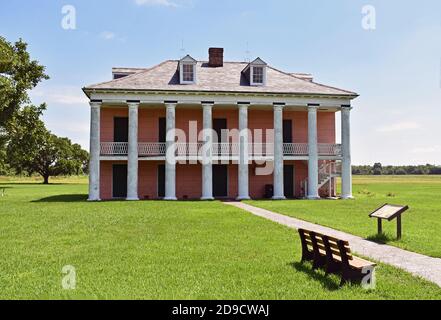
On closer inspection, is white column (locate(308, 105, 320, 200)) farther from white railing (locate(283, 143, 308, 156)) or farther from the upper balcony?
white railing (locate(283, 143, 308, 156))

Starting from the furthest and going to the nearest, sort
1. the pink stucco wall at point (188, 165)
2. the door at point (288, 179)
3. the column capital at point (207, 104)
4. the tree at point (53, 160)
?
the tree at point (53, 160) → the door at point (288, 179) → the pink stucco wall at point (188, 165) → the column capital at point (207, 104)

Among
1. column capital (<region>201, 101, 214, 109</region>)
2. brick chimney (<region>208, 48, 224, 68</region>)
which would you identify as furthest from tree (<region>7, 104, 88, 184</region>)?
column capital (<region>201, 101, 214, 109</region>)

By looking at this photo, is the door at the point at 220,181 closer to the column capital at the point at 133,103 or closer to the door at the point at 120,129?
the door at the point at 120,129

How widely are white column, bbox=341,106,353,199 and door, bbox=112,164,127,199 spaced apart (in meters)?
15.3

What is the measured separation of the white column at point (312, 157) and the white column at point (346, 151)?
6.63 feet

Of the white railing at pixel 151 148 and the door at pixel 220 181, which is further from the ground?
the white railing at pixel 151 148

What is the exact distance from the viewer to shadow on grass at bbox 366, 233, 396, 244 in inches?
476

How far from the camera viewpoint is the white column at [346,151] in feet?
102

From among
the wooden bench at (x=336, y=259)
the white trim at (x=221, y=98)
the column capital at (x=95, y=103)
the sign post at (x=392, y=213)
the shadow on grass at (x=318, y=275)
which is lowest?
the shadow on grass at (x=318, y=275)

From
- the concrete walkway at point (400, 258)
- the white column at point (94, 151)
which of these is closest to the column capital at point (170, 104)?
the white column at point (94, 151)

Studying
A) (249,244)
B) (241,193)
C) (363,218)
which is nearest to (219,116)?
(241,193)

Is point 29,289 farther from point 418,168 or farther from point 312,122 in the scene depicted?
point 418,168

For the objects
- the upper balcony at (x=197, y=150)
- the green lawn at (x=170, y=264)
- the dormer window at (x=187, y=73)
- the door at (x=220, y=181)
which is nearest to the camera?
the green lawn at (x=170, y=264)
